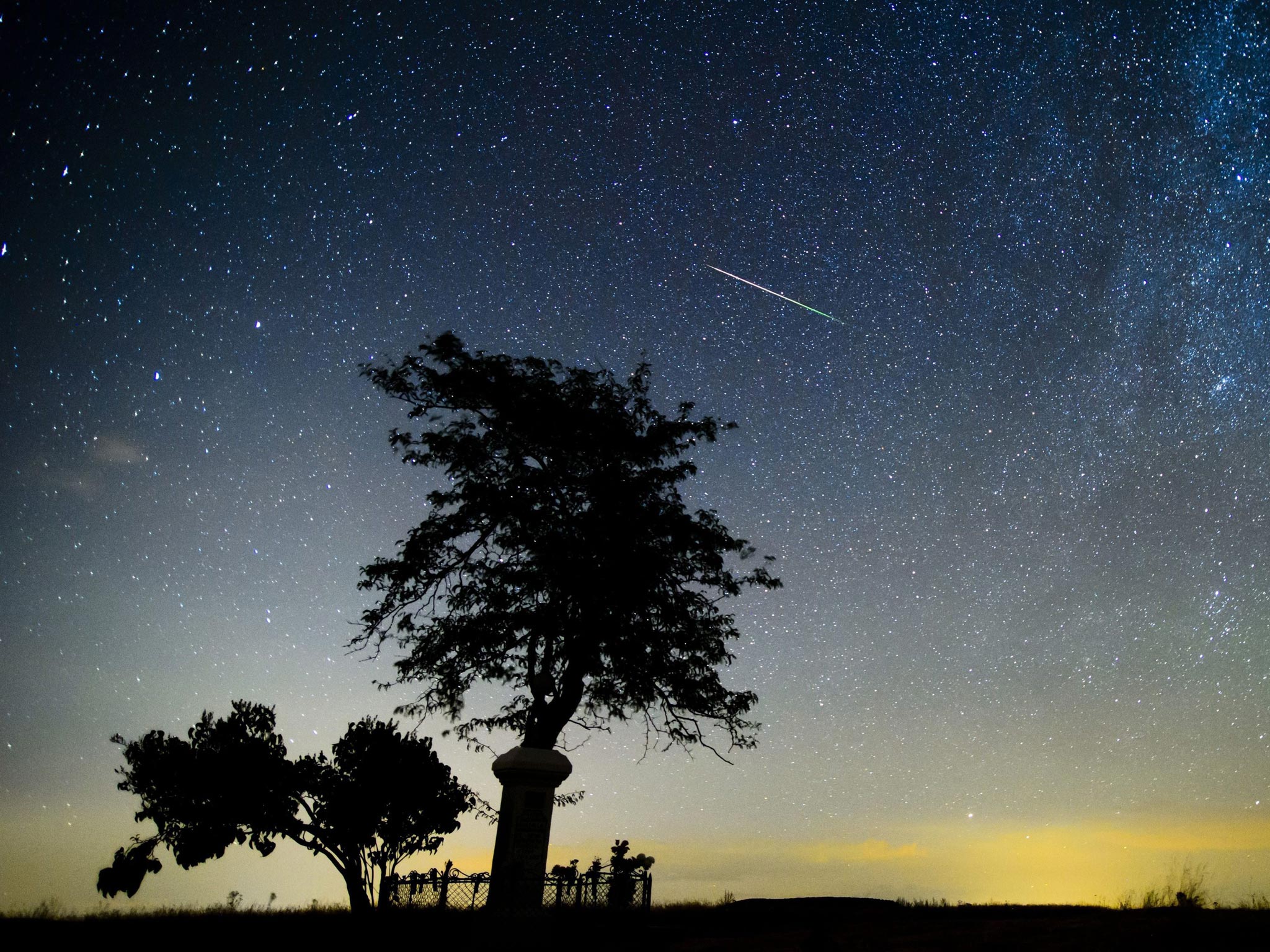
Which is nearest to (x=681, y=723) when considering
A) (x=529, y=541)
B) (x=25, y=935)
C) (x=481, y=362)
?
(x=529, y=541)

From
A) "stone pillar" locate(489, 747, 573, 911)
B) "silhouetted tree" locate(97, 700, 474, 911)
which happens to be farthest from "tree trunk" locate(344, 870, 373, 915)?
"stone pillar" locate(489, 747, 573, 911)

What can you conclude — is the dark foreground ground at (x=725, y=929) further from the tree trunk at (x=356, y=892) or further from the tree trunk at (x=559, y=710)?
the tree trunk at (x=559, y=710)

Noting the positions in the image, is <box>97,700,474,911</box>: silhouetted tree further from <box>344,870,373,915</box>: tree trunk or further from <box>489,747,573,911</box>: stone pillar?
<box>489,747,573,911</box>: stone pillar

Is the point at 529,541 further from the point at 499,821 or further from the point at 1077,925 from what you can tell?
the point at 1077,925

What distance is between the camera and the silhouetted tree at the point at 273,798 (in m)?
20.2

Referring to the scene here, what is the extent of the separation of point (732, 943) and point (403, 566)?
1104 cm

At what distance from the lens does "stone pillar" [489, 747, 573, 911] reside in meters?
15.8

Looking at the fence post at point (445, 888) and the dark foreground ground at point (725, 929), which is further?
the fence post at point (445, 888)

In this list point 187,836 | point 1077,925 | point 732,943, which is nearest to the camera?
point 1077,925

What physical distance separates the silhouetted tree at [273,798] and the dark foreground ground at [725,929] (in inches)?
53.1

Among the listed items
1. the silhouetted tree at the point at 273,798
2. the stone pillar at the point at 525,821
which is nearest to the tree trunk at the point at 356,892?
the silhouetted tree at the point at 273,798

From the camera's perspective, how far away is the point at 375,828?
2055 centimetres

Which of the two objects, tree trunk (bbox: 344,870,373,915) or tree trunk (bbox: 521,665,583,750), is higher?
tree trunk (bbox: 521,665,583,750)

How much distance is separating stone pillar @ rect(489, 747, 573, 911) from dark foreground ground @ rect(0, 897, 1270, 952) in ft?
2.31
